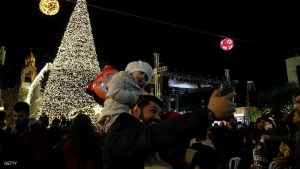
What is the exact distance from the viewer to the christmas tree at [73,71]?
69.5ft

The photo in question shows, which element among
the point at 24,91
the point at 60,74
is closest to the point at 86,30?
the point at 60,74

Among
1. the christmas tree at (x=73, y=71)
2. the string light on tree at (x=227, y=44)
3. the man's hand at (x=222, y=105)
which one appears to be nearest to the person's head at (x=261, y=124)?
the string light on tree at (x=227, y=44)

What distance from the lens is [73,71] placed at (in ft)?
71.1

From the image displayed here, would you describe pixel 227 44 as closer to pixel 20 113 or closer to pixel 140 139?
pixel 20 113

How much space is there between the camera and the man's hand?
4.43 feet

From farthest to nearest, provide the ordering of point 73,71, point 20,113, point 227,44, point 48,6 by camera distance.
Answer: point 73,71, point 227,44, point 48,6, point 20,113

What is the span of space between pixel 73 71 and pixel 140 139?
20.9 m

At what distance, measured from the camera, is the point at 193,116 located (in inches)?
56.1

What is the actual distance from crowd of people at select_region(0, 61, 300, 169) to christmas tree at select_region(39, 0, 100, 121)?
15621 millimetres

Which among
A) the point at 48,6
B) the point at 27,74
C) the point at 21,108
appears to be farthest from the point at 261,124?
the point at 27,74

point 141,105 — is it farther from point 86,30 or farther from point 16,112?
point 86,30

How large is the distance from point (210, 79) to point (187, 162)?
182 feet

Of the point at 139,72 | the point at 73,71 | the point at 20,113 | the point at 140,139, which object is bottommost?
the point at 140,139

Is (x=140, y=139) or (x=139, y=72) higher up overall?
(x=139, y=72)
